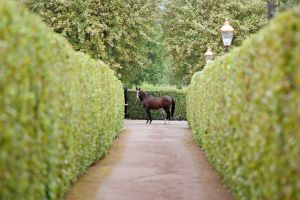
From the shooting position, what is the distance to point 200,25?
113 feet

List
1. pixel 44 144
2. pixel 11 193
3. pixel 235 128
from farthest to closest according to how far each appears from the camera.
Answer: pixel 235 128 → pixel 44 144 → pixel 11 193

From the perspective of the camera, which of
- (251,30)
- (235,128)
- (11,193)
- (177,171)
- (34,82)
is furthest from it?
(251,30)

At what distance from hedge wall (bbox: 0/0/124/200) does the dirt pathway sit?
594 millimetres

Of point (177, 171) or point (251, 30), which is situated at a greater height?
point (251, 30)

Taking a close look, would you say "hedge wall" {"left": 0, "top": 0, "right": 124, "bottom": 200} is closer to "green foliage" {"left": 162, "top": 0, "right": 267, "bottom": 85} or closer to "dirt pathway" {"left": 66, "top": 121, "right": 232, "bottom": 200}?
"dirt pathway" {"left": 66, "top": 121, "right": 232, "bottom": 200}

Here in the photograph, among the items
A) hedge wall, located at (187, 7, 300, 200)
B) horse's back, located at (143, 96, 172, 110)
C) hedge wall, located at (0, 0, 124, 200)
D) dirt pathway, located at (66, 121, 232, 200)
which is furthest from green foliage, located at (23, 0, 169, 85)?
hedge wall, located at (187, 7, 300, 200)

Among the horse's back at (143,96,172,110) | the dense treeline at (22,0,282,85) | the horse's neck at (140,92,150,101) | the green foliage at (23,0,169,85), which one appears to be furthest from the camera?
the dense treeline at (22,0,282,85)

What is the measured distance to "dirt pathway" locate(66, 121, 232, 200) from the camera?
8.70m

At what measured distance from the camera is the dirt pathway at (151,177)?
8.70 metres

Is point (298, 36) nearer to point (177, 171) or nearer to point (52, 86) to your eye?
point (52, 86)

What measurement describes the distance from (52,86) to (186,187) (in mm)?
3689

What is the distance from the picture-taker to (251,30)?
35.2m

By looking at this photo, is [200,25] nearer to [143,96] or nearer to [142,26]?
[142,26]

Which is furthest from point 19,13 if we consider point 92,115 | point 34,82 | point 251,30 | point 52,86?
point 251,30
